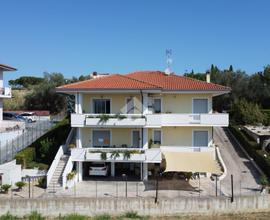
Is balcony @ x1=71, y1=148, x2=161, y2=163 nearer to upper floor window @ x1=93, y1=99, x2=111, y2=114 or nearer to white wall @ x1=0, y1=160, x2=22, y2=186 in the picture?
upper floor window @ x1=93, y1=99, x2=111, y2=114

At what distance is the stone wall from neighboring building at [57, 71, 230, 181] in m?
4.29

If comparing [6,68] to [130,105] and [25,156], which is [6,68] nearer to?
[25,156]

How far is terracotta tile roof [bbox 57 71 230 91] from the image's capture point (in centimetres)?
3616

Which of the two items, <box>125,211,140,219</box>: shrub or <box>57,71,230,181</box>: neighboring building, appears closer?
<box>125,211,140,219</box>: shrub

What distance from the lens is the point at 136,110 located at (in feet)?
123

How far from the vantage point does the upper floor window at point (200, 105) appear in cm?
3925

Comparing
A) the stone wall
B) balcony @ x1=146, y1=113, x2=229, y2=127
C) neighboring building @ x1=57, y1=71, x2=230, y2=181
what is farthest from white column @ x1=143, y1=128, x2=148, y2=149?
the stone wall

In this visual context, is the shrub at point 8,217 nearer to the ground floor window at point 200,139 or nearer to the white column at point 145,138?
the white column at point 145,138

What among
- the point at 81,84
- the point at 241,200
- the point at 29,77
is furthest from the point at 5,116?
the point at 29,77

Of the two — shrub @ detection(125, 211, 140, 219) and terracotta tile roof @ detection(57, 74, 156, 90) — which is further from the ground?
terracotta tile roof @ detection(57, 74, 156, 90)

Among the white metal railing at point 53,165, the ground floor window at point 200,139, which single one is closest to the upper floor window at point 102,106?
the white metal railing at point 53,165

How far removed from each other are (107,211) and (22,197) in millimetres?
6781

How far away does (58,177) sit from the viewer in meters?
34.5

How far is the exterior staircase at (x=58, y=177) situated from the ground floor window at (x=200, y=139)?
1260 centimetres
